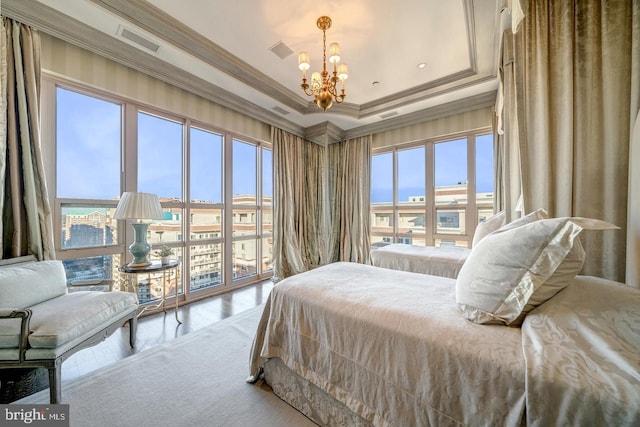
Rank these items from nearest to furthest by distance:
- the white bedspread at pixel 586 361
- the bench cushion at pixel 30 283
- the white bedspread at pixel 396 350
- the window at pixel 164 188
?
the white bedspread at pixel 586 361 → the white bedspread at pixel 396 350 → the bench cushion at pixel 30 283 → the window at pixel 164 188

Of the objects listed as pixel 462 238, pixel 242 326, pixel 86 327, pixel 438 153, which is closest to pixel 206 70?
pixel 86 327

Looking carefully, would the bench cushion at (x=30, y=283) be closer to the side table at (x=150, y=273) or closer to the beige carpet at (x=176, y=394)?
the side table at (x=150, y=273)

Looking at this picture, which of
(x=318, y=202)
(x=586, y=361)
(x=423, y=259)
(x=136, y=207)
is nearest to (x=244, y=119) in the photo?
(x=318, y=202)

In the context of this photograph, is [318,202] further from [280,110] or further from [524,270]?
[524,270]

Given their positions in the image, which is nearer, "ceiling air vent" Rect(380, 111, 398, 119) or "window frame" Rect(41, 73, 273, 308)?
"window frame" Rect(41, 73, 273, 308)

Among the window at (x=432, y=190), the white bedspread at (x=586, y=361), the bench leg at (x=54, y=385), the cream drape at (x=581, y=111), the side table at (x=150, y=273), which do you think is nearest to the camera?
the white bedspread at (x=586, y=361)

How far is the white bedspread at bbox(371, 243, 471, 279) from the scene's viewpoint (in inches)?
103

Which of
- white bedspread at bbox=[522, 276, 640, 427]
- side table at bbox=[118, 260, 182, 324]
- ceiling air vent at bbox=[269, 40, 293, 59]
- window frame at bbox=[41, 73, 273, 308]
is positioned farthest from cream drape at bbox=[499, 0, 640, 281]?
window frame at bbox=[41, 73, 273, 308]

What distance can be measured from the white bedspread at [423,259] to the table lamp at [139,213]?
2644 mm

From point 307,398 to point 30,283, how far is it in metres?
2.09

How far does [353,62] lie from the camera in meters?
2.79

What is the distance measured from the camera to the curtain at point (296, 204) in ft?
13.4

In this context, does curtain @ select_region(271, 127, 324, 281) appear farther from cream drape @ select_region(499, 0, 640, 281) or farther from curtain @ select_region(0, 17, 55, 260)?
cream drape @ select_region(499, 0, 640, 281)

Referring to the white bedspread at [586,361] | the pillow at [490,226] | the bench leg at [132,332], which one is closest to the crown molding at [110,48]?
the bench leg at [132,332]
